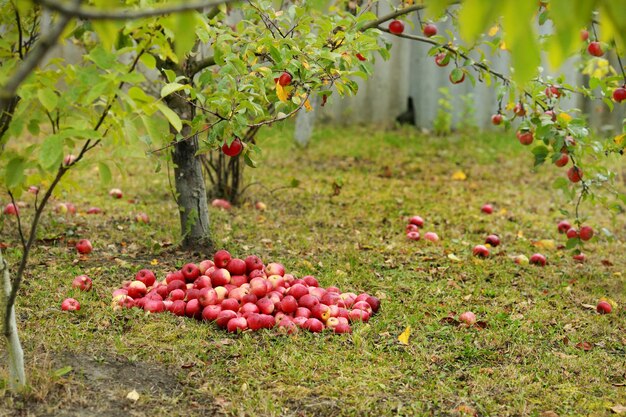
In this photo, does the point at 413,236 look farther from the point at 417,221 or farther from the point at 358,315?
the point at 358,315

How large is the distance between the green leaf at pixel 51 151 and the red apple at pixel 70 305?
4.54 ft

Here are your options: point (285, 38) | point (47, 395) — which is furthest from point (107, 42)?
point (285, 38)

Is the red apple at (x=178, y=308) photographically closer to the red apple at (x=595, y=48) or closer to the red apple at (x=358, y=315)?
the red apple at (x=358, y=315)

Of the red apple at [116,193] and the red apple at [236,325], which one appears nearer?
the red apple at [236,325]

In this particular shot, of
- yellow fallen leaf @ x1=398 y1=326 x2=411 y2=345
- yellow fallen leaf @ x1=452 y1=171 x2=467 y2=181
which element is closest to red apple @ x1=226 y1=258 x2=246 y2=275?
yellow fallen leaf @ x1=398 y1=326 x2=411 y2=345

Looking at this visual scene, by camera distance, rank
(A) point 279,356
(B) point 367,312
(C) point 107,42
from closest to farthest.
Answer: (C) point 107,42 < (A) point 279,356 < (B) point 367,312

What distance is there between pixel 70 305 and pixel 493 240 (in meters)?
2.71

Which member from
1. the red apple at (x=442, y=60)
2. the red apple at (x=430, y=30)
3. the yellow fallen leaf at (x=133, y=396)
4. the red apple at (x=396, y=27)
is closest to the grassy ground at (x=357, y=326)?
the yellow fallen leaf at (x=133, y=396)

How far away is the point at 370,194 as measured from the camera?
19.7 ft

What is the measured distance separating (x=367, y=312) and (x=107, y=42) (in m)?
2.27

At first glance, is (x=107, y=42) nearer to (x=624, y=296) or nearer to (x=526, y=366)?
(x=526, y=366)

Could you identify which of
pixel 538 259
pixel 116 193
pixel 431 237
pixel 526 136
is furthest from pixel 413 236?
pixel 116 193

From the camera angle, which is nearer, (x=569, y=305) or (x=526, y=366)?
(x=526, y=366)

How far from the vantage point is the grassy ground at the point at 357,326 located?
104 inches
